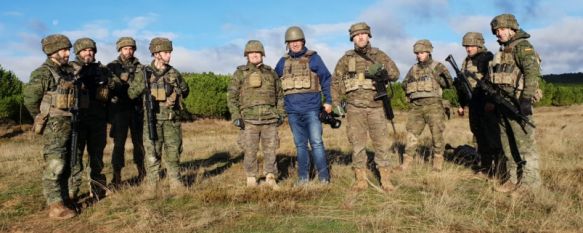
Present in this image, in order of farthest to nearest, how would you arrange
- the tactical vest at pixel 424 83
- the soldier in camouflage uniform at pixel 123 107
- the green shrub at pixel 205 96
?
the green shrub at pixel 205 96 < the tactical vest at pixel 424 83 < the soldier in camouflage uniform at pixel 123 107

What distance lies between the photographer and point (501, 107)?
6.21 metres

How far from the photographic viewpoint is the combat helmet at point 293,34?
6516 millimetres

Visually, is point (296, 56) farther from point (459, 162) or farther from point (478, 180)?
point (459, 162)

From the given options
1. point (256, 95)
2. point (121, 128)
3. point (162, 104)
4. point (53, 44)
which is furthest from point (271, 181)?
point (53, 44)

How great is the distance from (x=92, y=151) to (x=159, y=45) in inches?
70.5

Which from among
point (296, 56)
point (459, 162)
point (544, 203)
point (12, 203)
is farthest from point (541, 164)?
point (12, 203)

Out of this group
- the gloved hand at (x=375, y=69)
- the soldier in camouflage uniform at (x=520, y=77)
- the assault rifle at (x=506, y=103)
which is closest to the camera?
the soldier in camouflage uniform at (x=520, y=77)

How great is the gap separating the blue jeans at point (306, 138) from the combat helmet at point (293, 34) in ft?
3.54

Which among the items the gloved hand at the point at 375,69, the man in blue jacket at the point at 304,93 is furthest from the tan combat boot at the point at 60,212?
the gloved hand at the point at 375,69

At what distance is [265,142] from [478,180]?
3441mm

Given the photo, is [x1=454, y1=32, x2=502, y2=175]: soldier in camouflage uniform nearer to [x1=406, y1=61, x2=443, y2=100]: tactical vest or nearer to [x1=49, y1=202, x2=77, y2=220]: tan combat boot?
[x1=406, y1=61, x2=443, y2=100]: tactical vest

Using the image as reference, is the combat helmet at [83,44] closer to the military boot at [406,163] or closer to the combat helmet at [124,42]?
the combat helmet at [124,42]

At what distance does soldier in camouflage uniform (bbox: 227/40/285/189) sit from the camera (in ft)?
21.6


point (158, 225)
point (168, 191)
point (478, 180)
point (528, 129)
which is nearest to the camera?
point (158, 225)
